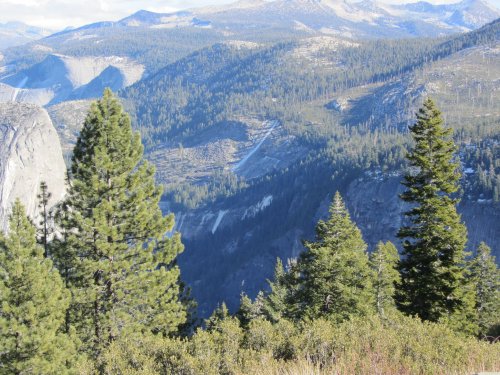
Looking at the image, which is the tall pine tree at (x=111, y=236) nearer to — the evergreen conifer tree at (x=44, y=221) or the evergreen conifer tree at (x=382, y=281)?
the evergreen conifer tree at (x=44, y=221)

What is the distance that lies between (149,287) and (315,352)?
1319 centimetres

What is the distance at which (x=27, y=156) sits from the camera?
156375 millimetres

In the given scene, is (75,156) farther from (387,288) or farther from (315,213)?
(315,213)

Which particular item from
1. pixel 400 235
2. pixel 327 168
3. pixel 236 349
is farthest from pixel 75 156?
pixel 327 168

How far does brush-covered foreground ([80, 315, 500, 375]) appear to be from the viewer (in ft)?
32.9

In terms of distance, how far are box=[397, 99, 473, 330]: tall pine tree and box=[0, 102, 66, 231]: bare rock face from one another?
131 meters

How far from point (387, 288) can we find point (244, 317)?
543 inches

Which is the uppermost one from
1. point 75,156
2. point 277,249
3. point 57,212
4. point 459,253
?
point 75,156

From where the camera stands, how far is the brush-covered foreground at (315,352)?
32.9 ft

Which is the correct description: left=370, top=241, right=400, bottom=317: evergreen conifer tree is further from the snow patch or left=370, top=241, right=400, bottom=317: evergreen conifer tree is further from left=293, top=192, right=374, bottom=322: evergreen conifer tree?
the snow patch

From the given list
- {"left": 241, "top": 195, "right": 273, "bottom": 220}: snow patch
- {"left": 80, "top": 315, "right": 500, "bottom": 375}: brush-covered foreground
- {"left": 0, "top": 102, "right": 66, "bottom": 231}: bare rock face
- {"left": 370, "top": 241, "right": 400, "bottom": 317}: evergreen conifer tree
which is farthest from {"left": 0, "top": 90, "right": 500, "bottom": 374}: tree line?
{"left": 241, "top": 195, "right": 273, "bottom": 220}: snow patch

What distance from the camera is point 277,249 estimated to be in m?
156

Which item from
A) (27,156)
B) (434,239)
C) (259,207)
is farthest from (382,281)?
(259,207)

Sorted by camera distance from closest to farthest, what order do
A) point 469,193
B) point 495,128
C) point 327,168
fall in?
point 469,193
point 495,128
point 327,168
